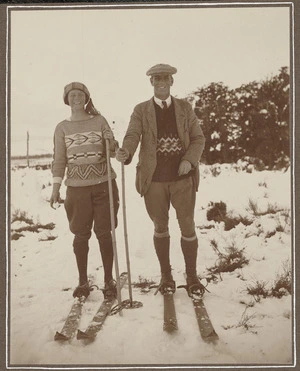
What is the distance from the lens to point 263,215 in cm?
301

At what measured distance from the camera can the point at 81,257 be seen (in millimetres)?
2957

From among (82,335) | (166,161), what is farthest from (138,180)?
(82,335)

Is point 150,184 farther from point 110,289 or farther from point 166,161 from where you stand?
point 110,289

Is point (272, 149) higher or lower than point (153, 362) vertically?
higher

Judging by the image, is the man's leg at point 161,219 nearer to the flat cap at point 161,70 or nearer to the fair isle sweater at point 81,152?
the fair isle sweater at point 81,152

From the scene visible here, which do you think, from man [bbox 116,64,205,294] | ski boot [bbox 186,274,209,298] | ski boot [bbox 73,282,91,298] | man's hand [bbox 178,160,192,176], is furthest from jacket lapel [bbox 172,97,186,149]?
ski boot [bbox 73,282,91,298]

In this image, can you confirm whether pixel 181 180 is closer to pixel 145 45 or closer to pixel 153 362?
pixel 145 45

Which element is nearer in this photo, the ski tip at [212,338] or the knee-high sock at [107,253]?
the ski tip at [212,338]

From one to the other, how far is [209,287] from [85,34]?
6.14ft

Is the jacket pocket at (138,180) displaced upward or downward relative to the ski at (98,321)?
upward

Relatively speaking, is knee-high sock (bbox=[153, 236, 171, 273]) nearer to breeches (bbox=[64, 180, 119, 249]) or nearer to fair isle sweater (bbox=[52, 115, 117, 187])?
breeches (bbox=[64, 180, 119, 249])

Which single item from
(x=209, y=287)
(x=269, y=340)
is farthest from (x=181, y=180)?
(x=269, y=340)

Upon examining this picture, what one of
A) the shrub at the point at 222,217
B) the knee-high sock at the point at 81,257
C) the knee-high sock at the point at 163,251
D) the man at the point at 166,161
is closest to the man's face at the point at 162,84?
the man at the point at 166,161

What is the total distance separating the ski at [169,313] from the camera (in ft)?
9.25
